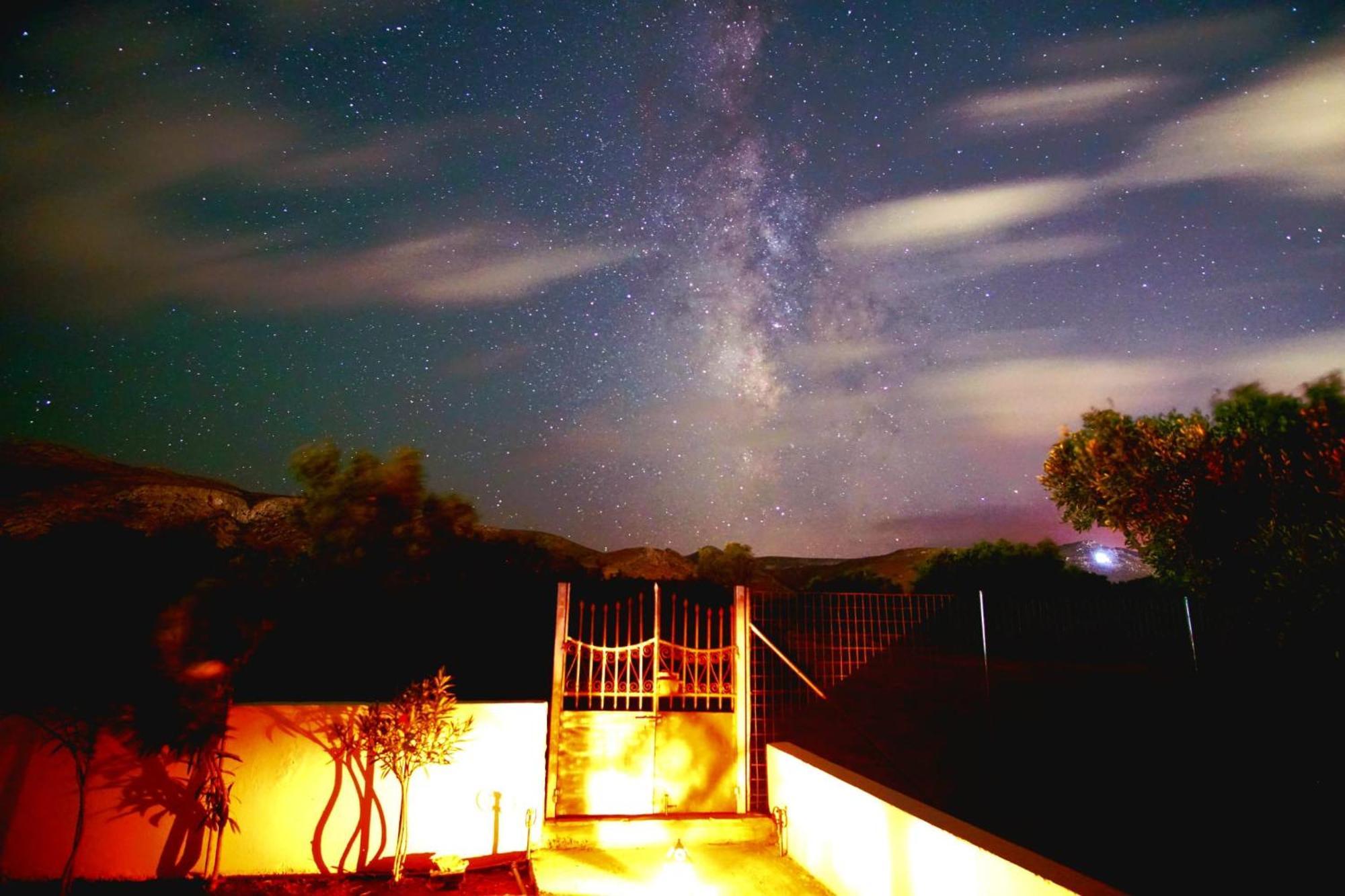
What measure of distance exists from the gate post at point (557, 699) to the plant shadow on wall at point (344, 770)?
1.66m

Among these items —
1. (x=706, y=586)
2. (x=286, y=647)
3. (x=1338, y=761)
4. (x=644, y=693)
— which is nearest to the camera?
(x=644, y=693)

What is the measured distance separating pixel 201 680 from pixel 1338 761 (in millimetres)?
13187

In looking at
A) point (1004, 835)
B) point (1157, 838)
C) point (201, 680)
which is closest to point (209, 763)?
point (201, 680)

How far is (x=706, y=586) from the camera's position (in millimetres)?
19844

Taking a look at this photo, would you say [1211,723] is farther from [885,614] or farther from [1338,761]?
[885,614]

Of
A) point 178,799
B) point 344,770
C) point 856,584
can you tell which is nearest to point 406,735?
point 344,770

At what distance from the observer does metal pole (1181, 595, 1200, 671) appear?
32.5 ft

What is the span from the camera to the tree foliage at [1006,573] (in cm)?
2967

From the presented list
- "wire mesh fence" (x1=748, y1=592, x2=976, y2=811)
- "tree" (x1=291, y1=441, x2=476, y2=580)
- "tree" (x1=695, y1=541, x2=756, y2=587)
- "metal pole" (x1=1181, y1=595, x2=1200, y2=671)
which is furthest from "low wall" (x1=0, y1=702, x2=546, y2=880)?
"tree" (x1=695, y1=541, x2=756, y2=587)

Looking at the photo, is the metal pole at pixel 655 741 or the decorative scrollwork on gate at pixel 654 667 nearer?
the metal pole at pixel 655 741

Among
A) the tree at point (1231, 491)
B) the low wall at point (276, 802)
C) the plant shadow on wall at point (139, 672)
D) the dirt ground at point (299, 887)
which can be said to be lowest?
the dirt ground at point (299, 887)

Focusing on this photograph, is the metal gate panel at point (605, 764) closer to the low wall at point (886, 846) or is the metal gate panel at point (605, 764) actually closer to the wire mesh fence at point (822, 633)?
the wire mesh fence at point (822, 633)

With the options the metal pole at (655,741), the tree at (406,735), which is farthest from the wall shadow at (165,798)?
the metal pole at (655,741)

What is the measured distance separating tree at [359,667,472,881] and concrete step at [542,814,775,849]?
1451 mm
